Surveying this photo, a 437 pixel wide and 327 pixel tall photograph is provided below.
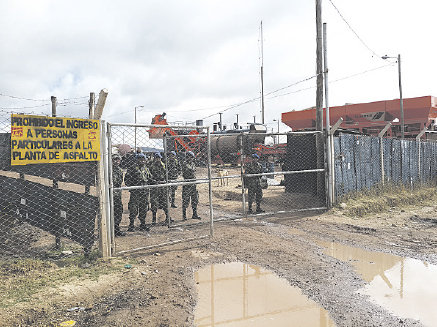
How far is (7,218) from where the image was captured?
648cm

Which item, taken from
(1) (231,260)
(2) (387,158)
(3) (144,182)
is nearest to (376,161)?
(2) (387,158)

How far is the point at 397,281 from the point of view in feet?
14.0

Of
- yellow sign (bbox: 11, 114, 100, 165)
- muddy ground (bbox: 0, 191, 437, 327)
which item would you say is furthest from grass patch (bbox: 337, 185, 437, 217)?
yellow sign (bbox: 11, 114, 100, 165)

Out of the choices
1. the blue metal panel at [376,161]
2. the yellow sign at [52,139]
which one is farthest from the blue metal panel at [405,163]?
the yellow sign at [52,139]

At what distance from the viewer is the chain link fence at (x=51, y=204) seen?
4613mm

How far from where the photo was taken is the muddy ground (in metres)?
3.29

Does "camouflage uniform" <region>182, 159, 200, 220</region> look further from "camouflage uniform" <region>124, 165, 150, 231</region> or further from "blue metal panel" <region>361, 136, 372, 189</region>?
"blue metal panel" <region>361, 136, 372, 189</region>

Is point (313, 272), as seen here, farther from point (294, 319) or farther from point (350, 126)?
point (350, 126)

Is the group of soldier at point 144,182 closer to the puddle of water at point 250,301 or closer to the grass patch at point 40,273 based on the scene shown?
the grass patch at point 40,273

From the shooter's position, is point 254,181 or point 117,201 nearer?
point 117,201

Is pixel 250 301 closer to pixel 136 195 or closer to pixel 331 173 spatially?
pixel 136 195

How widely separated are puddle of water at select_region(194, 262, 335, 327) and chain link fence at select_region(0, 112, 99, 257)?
187 centimetres

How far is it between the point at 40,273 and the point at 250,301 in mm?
2726

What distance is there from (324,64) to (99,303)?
8.15 meters
